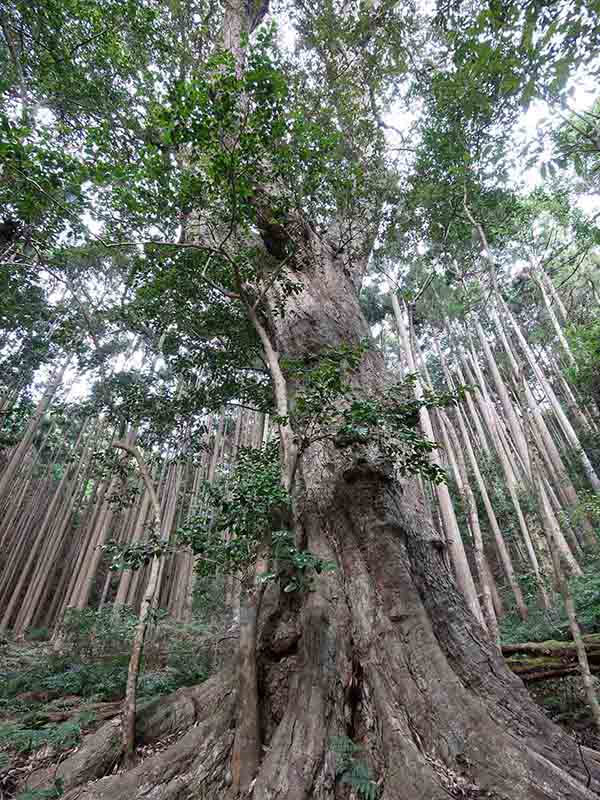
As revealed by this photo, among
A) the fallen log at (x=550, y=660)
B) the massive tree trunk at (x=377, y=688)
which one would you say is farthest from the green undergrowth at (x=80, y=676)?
the fallen log at (x=550, y=660)

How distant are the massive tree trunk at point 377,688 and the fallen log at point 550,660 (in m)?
1.90

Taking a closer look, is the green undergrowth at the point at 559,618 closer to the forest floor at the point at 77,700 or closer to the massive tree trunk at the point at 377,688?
the forest floor at the point at 77,700

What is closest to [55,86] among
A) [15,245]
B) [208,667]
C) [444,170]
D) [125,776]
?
[15,245]

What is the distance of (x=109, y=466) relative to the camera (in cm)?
426

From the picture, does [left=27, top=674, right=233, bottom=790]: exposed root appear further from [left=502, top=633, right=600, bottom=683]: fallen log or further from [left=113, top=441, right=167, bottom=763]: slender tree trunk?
[left=502, top=633, right=600, bottom=683]: fallen log

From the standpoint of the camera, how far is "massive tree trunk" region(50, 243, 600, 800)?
1760 millimetres

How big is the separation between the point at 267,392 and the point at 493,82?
4358 mm

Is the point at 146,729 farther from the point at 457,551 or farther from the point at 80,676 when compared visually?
the point at 457,551

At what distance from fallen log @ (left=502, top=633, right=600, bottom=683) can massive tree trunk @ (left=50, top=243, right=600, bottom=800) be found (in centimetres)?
190

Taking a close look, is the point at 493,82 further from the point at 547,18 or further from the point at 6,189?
the point at 6,189

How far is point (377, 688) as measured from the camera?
213 centimetres

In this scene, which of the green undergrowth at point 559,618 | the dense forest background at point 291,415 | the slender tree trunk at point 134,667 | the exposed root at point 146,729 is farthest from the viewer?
the green undergrowth at point 559,618

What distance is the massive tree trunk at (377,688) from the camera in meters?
1.76

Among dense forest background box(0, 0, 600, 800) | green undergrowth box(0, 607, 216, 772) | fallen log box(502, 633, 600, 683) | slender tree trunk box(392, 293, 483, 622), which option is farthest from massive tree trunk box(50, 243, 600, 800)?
slender tree trunk box(392, 293, 483, 622)
